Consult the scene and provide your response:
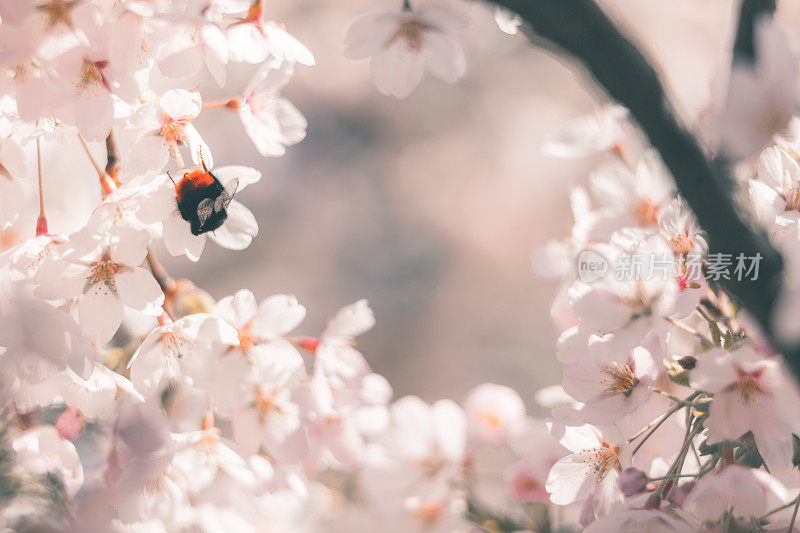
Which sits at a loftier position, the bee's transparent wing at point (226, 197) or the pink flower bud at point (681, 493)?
the bee's transparent wing at point (226, 197)

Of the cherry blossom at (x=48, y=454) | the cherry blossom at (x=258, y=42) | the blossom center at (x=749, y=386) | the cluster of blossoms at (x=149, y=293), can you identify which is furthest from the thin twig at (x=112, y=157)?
the blossom center at (x=749, y=386)

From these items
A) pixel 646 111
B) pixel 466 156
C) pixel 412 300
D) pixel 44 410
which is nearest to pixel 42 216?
pixel 44 410

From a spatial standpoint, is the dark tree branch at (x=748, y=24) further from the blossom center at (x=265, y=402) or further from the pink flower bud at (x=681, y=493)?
the blossom center at (x=265, y=402)

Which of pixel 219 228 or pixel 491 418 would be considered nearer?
pixel 219 228

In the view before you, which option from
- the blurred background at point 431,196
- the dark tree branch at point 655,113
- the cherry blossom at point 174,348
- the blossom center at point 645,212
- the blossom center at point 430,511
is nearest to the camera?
the dark tree branch at point 655,113

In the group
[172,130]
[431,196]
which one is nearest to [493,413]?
[172,130]

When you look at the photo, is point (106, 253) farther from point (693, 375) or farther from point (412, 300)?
point (412, 300)

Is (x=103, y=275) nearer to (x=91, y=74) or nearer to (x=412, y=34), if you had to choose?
(x=91, y=74)

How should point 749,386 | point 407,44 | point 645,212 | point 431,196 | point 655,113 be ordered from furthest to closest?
point 431,196 → point 645,212 → point 407,44 → point 749,386 → point 655,113
